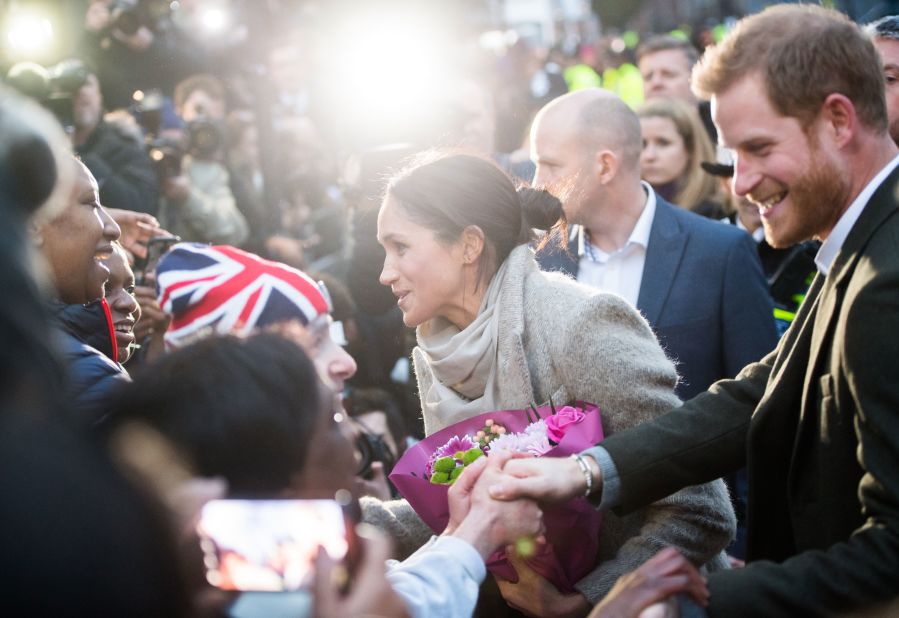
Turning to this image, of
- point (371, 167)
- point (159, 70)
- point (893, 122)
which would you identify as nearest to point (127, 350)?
point (371, 167)

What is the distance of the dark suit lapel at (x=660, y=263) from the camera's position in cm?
409

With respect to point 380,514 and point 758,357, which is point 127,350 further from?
point 758,357

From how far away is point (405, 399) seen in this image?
5.18 metres

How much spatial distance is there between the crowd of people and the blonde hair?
1.54ft

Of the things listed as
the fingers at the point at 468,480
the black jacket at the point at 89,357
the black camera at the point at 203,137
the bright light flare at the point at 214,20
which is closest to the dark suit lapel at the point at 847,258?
the fingers at the point at 468,480

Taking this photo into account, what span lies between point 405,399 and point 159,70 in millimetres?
3479

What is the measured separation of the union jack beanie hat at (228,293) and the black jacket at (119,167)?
2.06 metres

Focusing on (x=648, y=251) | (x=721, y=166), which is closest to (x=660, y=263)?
(x=648, y=251)

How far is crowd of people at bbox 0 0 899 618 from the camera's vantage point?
1137mm

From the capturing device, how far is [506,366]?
2.77 meters

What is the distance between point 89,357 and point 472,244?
3.83 ft

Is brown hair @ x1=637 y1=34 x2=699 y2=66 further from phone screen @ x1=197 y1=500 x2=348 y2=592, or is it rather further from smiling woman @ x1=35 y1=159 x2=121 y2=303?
phone screen @ x1=197 y1=500 x2=348 y2=592

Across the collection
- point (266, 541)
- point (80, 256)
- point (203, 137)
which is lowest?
point (203, 137)

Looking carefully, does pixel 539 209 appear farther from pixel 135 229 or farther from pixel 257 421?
pixel 135 229
